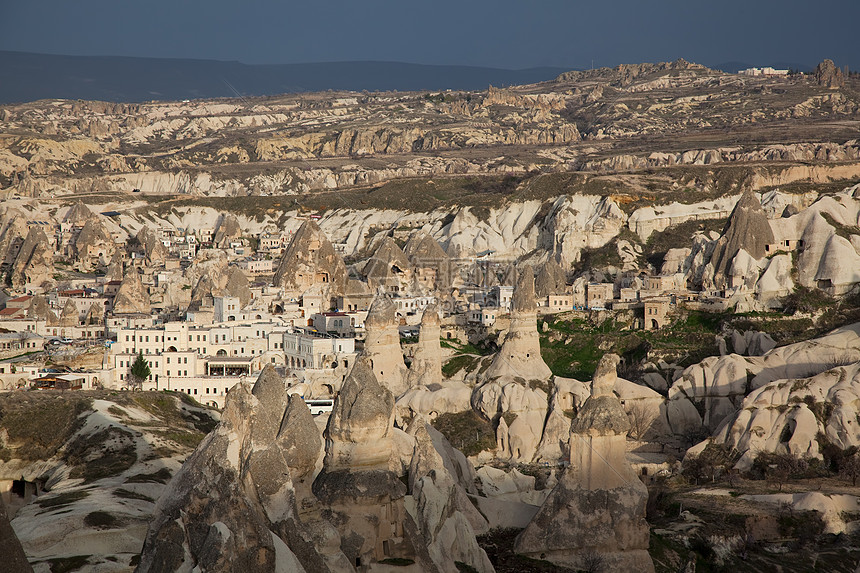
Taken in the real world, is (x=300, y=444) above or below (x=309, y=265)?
below

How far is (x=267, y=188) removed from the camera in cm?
14338

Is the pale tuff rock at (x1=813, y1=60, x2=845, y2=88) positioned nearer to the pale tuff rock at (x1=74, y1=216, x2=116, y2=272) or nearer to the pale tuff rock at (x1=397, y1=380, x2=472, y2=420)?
the pale tuff rock at (x1=74, y1=216, x2=116, y2=272)

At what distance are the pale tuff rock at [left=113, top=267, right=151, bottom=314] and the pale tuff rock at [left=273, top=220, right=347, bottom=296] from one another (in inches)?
382

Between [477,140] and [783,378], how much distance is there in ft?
440

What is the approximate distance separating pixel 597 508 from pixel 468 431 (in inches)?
748

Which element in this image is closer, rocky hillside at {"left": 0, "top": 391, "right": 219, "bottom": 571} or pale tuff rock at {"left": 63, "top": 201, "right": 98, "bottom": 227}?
rocky hillside at {"left": 0, "top": 391, "right": 219, "bottom": 571}

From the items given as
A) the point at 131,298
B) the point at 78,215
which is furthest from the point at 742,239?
the point at 78,215

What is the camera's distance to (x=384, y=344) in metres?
45.7

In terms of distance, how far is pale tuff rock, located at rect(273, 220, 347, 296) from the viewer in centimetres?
8294

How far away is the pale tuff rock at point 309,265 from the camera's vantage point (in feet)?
272

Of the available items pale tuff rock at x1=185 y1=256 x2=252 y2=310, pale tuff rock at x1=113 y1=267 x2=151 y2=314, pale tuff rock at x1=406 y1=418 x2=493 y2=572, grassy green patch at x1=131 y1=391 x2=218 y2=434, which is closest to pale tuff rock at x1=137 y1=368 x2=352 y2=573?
pale tuff rock at x1=406 y1=418 x2=493 y2=572

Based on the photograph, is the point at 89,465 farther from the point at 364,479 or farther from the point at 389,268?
the point at 389,268

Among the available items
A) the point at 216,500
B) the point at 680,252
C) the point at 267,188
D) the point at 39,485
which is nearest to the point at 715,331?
the point at 680,252

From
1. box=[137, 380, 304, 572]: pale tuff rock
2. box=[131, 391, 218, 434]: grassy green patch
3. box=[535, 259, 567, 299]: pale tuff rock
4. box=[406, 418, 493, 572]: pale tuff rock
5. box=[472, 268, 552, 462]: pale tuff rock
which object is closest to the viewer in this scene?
box=[137, 380, 304, 572]: pale tuff rock
